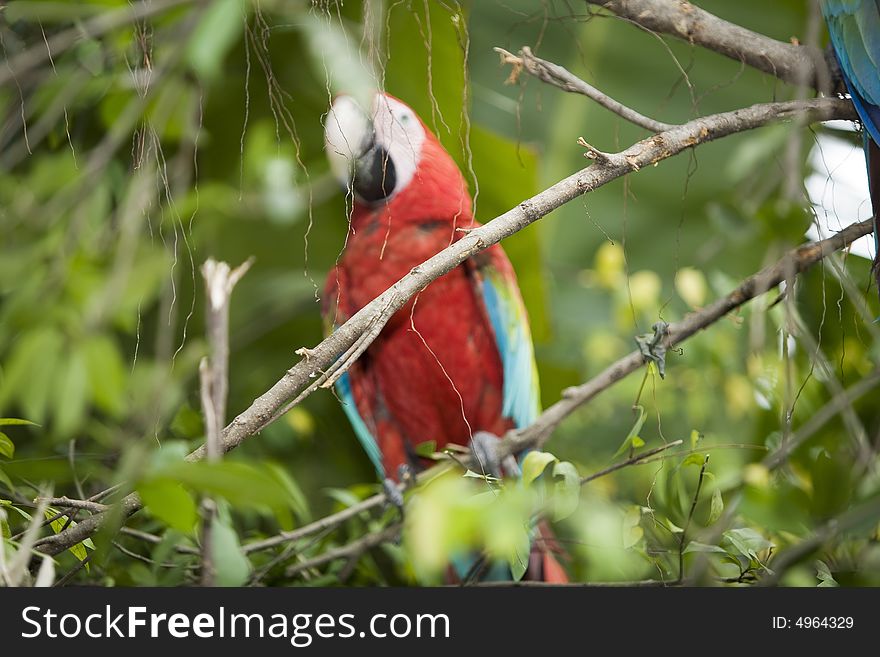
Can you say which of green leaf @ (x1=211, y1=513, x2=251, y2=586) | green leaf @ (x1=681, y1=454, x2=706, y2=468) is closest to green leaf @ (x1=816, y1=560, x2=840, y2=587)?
green leaf @ (x1=681, y1=454, x2=706, y2=468)

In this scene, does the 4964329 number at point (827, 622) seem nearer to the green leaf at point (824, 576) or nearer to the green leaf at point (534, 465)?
the green leaf at point (824, 576)

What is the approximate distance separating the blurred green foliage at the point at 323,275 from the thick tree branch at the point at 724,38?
0.13 ft

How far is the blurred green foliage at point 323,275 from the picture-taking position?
68cm

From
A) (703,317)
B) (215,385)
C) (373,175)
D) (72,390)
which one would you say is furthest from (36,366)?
(703,317)

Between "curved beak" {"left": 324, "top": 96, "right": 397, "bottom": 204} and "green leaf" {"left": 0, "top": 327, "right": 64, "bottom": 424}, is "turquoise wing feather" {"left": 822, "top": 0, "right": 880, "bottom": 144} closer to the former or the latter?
"curved beak" {"left": 324, "top": 96, "right": 397, "bottom": 204}

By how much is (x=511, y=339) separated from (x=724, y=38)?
1.59ft

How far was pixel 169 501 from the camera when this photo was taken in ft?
1.71

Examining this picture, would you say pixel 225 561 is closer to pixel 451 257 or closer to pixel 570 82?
pixel 451 257

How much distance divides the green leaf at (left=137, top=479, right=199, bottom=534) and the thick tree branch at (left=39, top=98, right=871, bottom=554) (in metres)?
0.07

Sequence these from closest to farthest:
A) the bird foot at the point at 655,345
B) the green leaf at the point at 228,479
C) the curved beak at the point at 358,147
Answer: the green leaf at the point at 228,479
the bird foot at the point at 655,345
the curved beak at the point at 358,147

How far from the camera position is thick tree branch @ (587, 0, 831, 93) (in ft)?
2.35

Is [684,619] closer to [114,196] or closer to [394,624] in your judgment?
[394,624]

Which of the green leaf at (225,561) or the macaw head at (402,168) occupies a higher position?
the macaw head at (402,168)

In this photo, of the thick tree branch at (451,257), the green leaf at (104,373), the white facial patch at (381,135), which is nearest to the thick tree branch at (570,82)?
the thick tree branch at (451,257)
